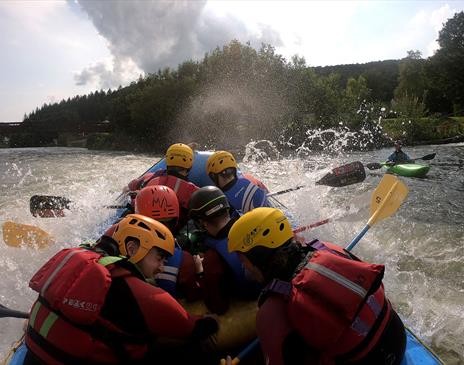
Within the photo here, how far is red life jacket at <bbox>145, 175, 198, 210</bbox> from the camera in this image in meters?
4.61

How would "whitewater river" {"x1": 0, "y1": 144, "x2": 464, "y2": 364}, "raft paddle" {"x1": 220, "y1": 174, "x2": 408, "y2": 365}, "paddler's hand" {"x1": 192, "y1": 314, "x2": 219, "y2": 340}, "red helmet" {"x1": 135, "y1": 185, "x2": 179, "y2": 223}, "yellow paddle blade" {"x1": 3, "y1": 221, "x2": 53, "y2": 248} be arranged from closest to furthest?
"paddler's hand" {"x1": 192, "y1": 314, "x2": 219, "y2": 340}, "red helmet" {"x1": 135, "y1": 185, "x2": 179, "y2": 223}, "whitewater river" {"x1": 0, "y1": 144, "x2": 464, "y2": 364}, "raft paddle" {"x1": 220, "y1": 174, "x2": 408, "y2": 365}, "yellow paddle blade" {"x1": 3, "y1": 221, "x2": 53, "y2": 248}

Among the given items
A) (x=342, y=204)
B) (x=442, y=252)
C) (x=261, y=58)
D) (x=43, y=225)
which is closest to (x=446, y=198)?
(x=342, y=204)

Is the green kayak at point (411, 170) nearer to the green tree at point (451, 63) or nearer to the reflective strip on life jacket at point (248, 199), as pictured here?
the reflective strip on life jacket at point (248, 199)

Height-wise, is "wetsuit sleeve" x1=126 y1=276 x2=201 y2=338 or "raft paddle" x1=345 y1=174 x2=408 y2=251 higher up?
"wetsuit sleeve" x1=126 y1=276 x2=201 y2=338

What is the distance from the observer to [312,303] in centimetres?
171

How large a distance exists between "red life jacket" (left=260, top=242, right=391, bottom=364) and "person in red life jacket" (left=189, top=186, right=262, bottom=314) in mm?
957

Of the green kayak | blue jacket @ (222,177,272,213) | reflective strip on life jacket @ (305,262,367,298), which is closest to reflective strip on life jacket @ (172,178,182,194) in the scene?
blue jacket @ (222,177,272,213)

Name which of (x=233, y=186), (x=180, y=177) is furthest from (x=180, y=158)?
(x=233, y=186)

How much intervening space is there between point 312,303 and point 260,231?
0.42 metres

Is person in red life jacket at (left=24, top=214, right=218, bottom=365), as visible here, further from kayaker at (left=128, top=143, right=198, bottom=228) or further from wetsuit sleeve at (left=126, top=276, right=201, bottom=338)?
kayaker at (left=128, top=143, right=198, bottom=228)

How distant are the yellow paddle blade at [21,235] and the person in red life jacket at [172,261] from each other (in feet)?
8.35

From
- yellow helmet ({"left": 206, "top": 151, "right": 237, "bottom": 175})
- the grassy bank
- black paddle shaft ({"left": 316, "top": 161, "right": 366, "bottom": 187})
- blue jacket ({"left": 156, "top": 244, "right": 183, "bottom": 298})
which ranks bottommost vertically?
the grassy bank

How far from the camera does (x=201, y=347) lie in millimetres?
2416

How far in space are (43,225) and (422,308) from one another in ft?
20.0
